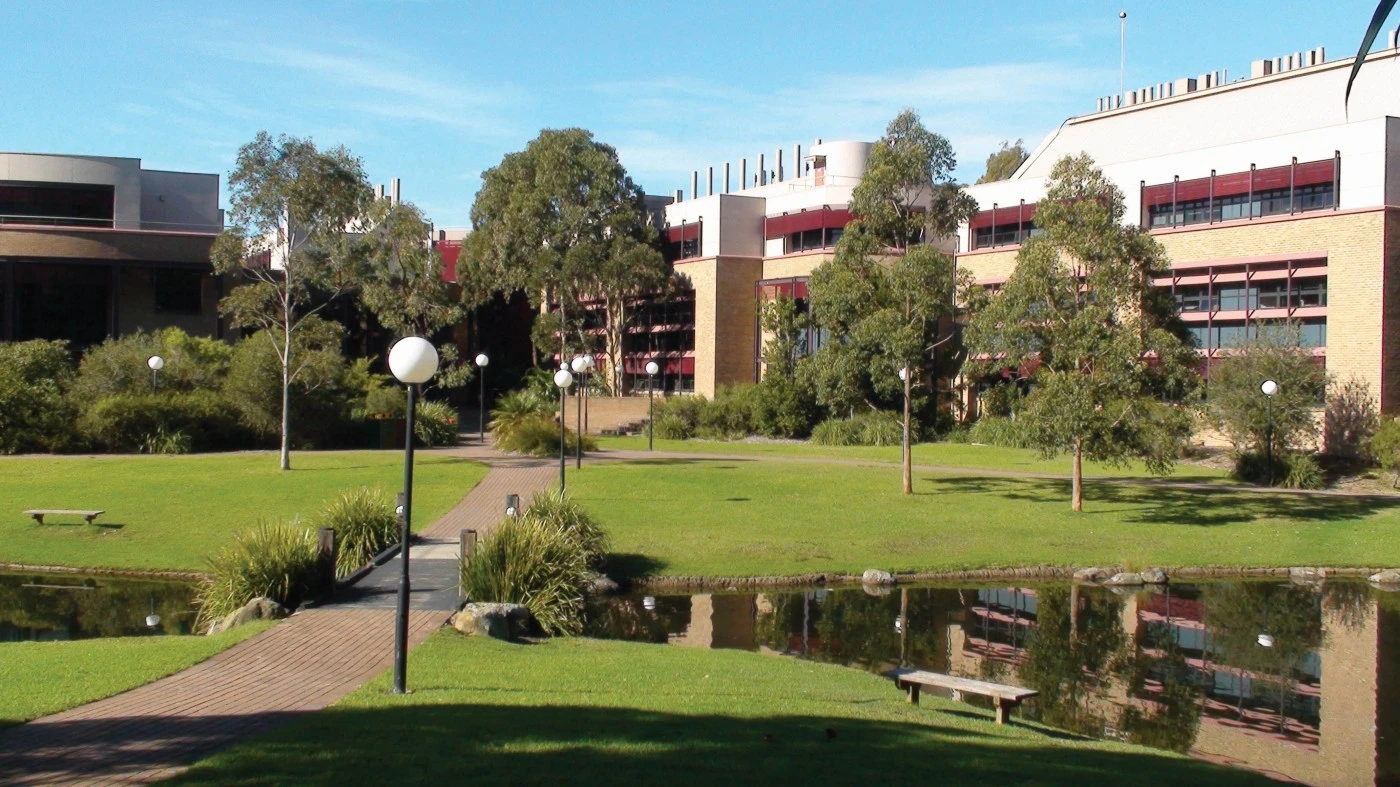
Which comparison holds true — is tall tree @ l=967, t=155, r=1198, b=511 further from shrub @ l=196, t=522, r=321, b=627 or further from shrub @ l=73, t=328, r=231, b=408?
shrub @ l=73, t=328, r=231, b=408

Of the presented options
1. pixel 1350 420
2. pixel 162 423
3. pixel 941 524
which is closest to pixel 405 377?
pixel 941 524

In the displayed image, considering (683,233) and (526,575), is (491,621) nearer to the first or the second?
(526,575)

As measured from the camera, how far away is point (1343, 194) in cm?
4231

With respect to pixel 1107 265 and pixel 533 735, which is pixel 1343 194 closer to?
pixel 1107 265

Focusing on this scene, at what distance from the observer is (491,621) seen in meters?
15.5

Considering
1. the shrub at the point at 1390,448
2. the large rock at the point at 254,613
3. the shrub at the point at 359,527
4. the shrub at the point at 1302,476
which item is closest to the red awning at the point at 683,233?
the shrub at the point at 1302,476

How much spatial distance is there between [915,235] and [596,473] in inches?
428

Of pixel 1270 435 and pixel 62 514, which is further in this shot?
pixel 1270 435

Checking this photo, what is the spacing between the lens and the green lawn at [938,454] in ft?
132

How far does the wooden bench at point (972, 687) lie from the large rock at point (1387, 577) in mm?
15655

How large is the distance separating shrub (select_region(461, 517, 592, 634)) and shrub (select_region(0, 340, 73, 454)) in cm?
2564

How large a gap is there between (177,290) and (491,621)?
137 feet

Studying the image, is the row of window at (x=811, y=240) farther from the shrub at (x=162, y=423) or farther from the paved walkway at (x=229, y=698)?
the paved walkway at (x=229, y=698)

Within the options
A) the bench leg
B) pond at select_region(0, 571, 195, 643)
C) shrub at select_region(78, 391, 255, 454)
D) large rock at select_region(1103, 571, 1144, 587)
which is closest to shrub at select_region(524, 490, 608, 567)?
pond at select_region(0, 571, 195, 643)
